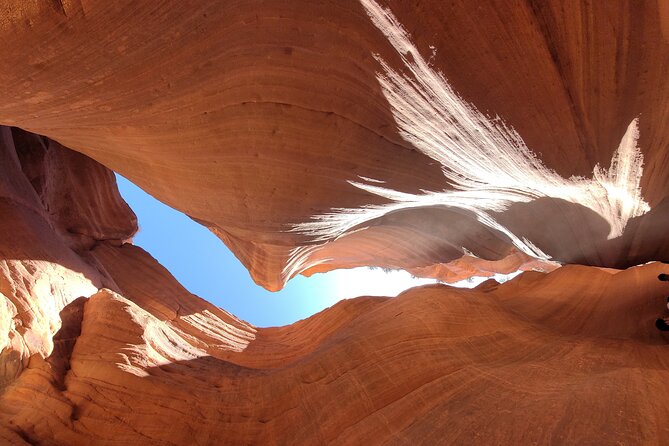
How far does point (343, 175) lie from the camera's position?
4.00 metres

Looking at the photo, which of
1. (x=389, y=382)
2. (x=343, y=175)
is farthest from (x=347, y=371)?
(x=343, y=175)

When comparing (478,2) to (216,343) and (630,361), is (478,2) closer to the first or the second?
(630,361)

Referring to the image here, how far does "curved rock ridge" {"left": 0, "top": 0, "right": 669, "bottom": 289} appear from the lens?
2537mm

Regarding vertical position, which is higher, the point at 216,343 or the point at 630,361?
the point at 630,361

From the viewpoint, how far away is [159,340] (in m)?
4.05

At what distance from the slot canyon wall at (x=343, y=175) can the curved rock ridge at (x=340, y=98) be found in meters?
0.02

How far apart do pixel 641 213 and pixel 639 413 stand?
4.81 m

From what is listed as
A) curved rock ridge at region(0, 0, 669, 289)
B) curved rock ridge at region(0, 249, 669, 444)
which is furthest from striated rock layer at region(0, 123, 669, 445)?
curved rock ridge at region(0, 0, 669, 289)

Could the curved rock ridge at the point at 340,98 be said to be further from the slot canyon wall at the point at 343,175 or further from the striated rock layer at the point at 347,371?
the striated rock layer at the point at 347,371

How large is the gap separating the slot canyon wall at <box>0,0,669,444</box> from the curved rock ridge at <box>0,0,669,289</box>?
0.7 inches

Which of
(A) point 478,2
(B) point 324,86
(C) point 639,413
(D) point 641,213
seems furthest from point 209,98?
(D) point 641,213

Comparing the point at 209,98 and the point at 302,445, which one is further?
the point at 209,98

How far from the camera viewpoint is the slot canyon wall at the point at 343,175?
2.47 meters

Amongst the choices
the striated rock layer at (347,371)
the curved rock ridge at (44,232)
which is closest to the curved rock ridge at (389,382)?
the striated rock layer at (347,371)
